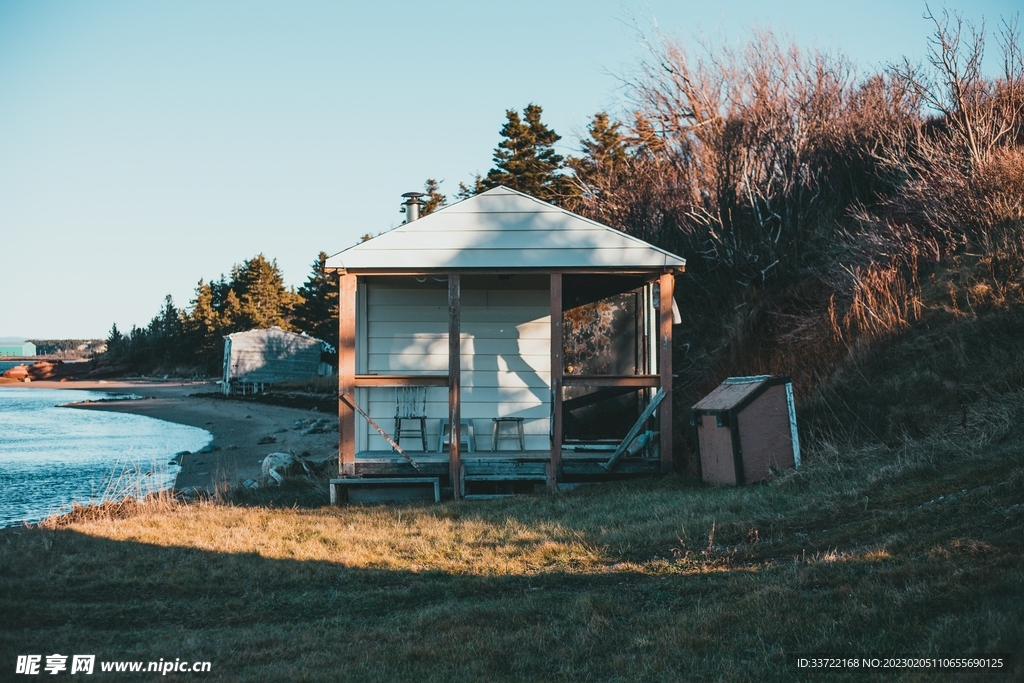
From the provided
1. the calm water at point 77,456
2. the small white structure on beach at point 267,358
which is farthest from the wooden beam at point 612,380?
the small white structure on beach at point 267,358

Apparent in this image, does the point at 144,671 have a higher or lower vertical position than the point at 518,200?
lower

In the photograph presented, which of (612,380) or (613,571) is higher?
(612,380)

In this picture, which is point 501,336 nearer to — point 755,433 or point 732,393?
point 732,393

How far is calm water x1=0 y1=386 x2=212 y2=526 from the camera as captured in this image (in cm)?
1414

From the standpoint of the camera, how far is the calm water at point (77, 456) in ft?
46.4

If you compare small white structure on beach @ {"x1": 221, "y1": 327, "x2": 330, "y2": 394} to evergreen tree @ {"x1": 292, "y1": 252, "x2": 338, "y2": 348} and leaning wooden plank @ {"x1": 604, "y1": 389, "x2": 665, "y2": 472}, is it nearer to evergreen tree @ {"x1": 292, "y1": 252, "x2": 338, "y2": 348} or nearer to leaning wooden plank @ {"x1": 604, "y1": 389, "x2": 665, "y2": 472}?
evergreen tree @ {"x1": 292, "y1": 252, "x2": 338, "y2": 348}

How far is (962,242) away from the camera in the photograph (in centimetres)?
1250

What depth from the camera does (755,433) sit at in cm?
988

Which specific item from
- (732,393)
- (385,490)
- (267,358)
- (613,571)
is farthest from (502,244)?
(267,358)

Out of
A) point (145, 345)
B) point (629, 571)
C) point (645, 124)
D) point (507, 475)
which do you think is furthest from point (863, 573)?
point (145, 345)

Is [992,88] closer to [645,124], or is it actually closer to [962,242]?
[962,242]

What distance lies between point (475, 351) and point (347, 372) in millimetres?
2512

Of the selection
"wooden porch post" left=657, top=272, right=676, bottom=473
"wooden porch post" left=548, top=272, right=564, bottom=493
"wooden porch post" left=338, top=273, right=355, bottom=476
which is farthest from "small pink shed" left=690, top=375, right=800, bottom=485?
"wooden porch post" left=338, top=273, right=355, bottom=476

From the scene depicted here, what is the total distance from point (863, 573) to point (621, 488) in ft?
17.8
